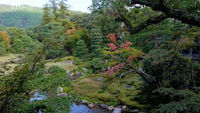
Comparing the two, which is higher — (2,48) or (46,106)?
(46,106)

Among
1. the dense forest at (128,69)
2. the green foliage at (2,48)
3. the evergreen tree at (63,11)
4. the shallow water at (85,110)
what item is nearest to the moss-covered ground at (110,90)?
the dense forest at (128,69)

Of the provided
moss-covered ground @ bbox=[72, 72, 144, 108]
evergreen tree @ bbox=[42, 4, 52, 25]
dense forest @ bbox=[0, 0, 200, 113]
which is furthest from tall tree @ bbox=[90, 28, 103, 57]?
evergreen tree @ bbox=[42, 4, 52, 25]

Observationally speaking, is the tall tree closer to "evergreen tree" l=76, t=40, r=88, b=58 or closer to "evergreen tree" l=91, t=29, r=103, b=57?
"evergreen tree" l=91, t=29, r=103, b=57

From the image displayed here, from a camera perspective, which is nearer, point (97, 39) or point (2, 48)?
point (97, 39)

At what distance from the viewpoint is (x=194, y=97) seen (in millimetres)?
4359

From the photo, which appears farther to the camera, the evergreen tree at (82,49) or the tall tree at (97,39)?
the evergreen tree at (82,49)

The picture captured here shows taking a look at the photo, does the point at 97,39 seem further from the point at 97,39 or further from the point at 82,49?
the point at 82,49

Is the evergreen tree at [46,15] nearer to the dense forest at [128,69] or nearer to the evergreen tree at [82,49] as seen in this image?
the evergreen tree at [82,49]

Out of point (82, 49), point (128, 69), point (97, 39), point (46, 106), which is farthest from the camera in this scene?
point (82, 49)

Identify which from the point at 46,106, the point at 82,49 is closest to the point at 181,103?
the point at 46,106

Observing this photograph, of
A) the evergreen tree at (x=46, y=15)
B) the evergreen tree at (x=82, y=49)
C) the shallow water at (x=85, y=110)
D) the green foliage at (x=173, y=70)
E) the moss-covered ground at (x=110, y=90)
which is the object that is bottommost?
the shallow water at (x=85, y=110)

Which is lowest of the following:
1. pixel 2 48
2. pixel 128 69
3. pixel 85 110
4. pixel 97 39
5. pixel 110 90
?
pixel 85 110

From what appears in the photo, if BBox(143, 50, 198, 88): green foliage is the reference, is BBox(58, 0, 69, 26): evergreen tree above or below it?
above

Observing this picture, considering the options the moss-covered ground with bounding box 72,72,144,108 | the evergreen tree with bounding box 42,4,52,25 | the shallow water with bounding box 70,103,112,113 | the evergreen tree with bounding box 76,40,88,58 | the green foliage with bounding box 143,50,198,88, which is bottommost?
the shallow water with bounding box 70,103,112,113
